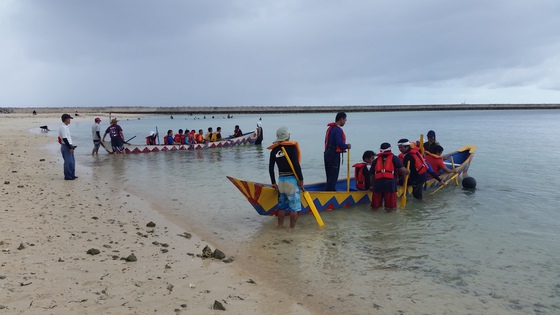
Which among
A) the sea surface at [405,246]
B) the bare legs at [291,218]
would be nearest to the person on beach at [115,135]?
the sea surface at [405,246]

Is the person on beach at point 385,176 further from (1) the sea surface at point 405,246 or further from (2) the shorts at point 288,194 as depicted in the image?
(2) the shorts at point 288,194

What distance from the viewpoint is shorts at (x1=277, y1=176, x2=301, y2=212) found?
282 inches

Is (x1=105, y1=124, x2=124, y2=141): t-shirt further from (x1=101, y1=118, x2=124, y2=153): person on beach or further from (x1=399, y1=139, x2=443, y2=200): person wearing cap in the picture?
(x1=399, y1=139, x2=443, y2=200): person wearing cap

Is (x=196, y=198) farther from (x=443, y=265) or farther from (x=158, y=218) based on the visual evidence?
(x=443, y=265)

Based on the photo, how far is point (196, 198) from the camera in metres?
10.4

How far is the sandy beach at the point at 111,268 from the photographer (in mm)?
4109

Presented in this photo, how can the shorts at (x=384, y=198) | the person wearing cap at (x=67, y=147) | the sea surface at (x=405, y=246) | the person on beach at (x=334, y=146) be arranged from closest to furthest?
1. the sea surface at (x=405, y=246)
2. the person on beach at (x=334, y=146)
3. the shorts at (x=384, y=198)
4. the person wearing cap at (x=67, y=147)

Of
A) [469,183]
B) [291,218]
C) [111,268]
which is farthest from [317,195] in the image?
[469,183]

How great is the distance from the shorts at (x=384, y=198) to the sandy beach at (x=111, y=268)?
4.00 metres

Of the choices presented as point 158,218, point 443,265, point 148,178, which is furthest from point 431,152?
point 148,178

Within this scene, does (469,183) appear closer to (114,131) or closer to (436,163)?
(436,163)

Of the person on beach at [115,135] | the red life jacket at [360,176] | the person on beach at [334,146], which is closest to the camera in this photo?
the person on beach at [334,146]

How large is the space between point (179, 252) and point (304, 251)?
6.58 ft

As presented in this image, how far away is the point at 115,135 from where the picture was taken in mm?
19078
